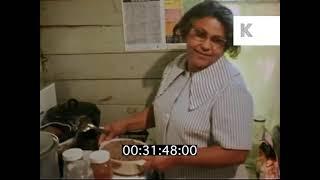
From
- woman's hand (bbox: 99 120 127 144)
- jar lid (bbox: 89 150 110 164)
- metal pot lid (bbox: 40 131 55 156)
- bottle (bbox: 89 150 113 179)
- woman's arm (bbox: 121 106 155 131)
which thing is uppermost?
woman's arm (bbox: 121 106 155 131)

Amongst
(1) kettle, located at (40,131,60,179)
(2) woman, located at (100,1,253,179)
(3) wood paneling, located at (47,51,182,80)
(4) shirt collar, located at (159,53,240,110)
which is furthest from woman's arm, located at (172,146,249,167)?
(1) kettle, located at (40,131,60,179)

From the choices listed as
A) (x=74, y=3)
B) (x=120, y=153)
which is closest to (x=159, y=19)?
(x=74, y=3)

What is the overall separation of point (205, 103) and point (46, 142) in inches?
17.7

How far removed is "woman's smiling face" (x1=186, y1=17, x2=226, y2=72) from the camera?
3.25 feet

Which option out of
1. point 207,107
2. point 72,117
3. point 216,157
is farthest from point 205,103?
point 72,117

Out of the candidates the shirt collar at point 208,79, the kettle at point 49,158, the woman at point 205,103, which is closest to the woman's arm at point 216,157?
the woman at point 205,103

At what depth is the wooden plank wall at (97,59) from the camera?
3.35 ft

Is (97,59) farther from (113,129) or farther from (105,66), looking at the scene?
(113,129)

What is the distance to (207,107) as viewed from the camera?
1.00m

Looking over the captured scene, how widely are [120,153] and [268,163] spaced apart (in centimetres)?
41

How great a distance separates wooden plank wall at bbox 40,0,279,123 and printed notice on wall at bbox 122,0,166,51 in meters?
0.02

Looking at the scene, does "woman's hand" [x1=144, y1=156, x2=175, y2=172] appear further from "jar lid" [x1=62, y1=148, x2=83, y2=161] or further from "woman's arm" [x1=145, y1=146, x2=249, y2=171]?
"jar lid" [x1=62, y1=148, x2=83, y2=161]

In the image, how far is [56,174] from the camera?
1032 mm
